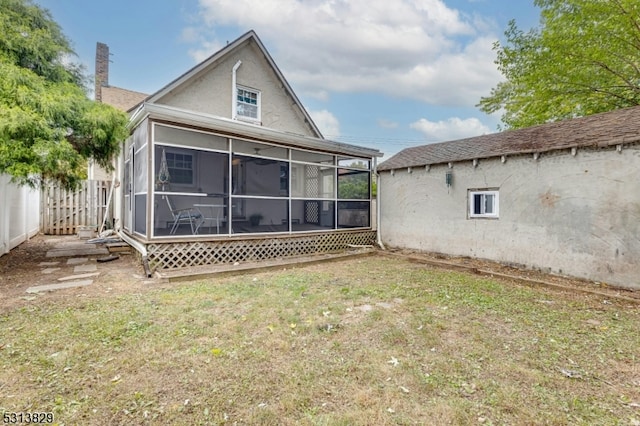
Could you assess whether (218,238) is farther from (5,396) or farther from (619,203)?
(619,203)

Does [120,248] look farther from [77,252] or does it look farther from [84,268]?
[84,268]

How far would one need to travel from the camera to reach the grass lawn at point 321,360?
2381mm

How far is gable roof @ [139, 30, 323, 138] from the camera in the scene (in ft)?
33.0

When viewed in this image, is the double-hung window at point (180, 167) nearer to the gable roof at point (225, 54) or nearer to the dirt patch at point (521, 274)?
the gable roof at point (225, 54)

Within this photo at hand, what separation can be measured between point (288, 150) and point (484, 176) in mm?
5299

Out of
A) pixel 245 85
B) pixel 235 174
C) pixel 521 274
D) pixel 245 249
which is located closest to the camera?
pixel 521 274

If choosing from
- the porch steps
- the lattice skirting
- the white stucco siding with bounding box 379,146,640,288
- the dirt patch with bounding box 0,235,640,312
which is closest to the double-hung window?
the porch steps

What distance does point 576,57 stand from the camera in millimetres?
10227

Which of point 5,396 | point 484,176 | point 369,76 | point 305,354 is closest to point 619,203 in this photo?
point 484,176

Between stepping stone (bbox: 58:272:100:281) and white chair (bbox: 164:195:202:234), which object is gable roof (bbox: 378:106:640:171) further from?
stepping stone (bbox: 58:272:100:281)

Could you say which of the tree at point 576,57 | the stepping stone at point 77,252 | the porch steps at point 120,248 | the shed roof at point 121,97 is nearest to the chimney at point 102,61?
the shed roof at point 121,97

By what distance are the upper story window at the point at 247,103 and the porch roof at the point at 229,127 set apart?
3931 millimetres

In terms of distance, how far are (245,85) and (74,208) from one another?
8.46 meters

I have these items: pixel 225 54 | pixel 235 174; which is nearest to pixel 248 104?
pixel 225 54
